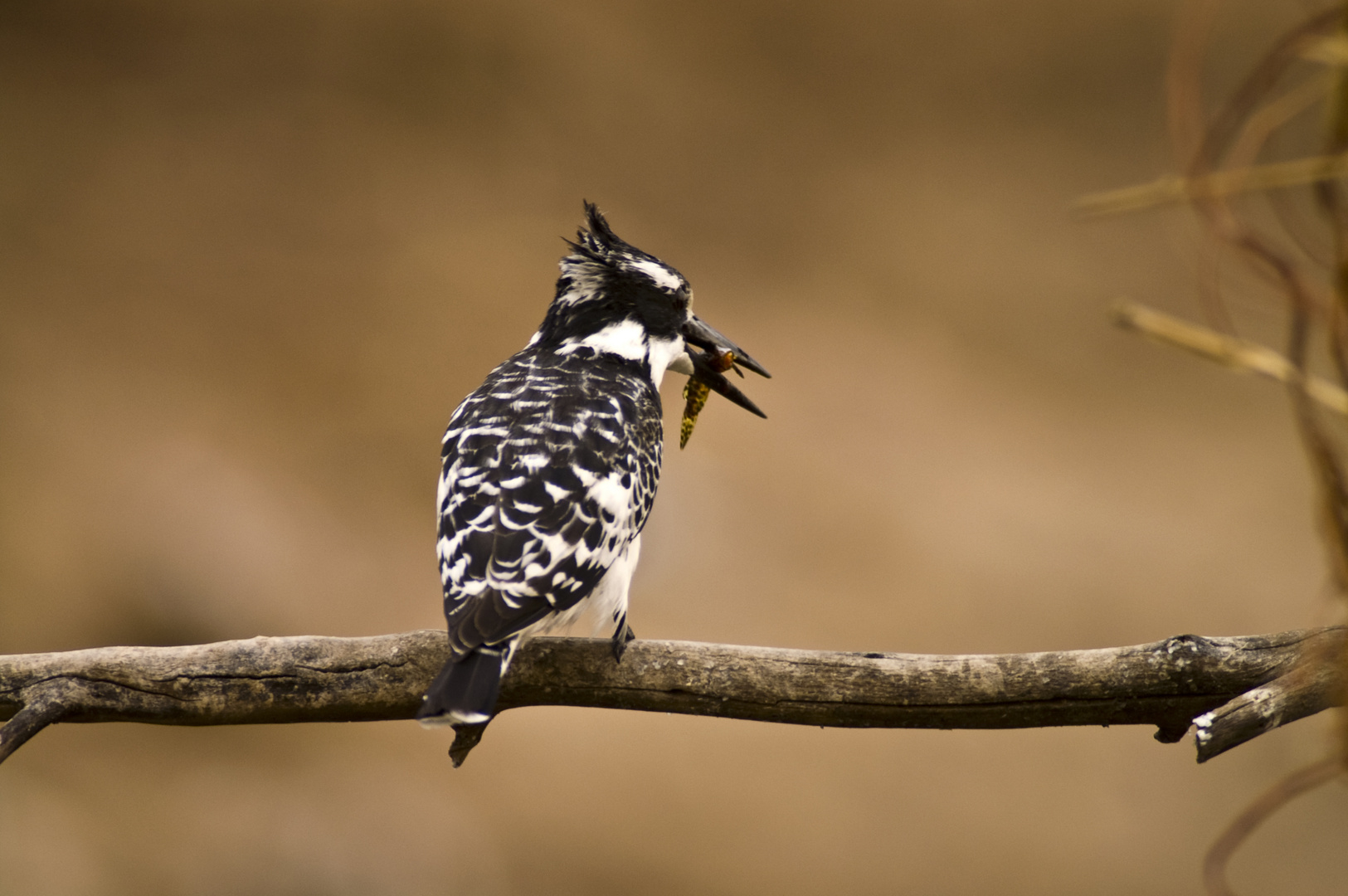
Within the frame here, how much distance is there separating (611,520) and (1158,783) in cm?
446

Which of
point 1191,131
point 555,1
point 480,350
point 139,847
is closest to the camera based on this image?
point 1191,131

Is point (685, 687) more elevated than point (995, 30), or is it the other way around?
point (995, 30)

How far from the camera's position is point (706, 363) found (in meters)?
2.31

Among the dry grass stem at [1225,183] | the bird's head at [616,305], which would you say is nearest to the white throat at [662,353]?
the bird's head at [616,305]

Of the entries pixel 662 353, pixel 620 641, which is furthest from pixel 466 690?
pixel 662 353

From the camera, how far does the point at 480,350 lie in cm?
595

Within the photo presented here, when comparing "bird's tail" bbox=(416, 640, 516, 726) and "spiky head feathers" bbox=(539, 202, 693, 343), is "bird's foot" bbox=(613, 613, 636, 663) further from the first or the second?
"spiky head feathers" bbox=(539, 202, 693, 343)

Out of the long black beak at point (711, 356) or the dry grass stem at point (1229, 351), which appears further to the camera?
the long black beak at point (711, 356)

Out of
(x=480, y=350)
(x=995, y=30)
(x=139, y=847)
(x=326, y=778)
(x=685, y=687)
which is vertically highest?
(x=995, y=30)

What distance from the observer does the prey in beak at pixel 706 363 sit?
2277 mm

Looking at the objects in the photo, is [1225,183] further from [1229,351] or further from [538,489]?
[538,489]

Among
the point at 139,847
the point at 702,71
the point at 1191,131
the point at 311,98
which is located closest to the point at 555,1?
the point at 702,71

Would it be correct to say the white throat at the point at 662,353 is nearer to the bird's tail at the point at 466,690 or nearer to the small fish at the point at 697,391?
the small fish at the point at 697,391

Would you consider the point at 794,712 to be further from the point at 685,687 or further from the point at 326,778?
the point at 326,778
